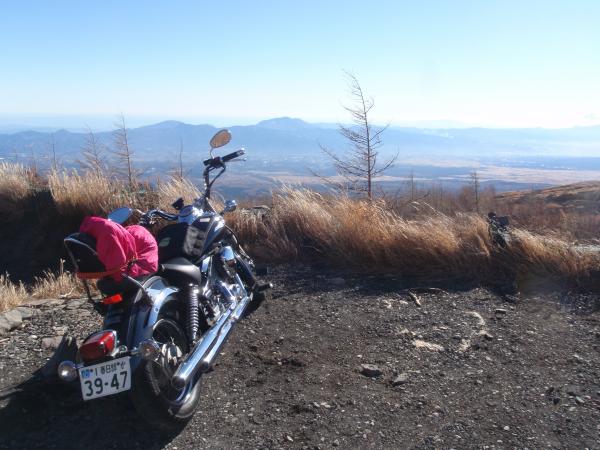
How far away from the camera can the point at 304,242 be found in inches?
269

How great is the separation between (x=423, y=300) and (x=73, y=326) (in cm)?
309

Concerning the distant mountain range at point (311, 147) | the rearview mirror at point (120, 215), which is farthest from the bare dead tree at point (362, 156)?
the rearview mirror at point (120, 215)

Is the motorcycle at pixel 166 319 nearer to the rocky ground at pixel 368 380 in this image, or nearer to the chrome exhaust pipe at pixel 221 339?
the chrome exhaust pipe at pixel 221 339

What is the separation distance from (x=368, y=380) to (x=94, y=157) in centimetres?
909

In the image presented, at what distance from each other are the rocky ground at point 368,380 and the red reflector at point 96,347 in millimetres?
635

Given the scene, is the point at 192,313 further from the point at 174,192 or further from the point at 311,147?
the point at 311,147

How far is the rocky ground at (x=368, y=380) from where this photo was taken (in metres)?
2.99

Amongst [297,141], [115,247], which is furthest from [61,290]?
[297,141]

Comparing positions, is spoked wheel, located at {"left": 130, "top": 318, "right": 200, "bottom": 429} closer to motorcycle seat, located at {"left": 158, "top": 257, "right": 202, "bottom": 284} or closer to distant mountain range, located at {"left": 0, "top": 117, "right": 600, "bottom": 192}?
motorcycle seat, located at {"left": 158, "top": 257, "right": 202, "bottom": 284}

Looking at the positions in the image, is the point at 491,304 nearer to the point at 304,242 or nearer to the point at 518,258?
the point at 518,258

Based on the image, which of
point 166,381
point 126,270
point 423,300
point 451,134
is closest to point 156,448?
point 166,381

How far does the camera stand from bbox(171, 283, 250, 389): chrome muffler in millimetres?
2965

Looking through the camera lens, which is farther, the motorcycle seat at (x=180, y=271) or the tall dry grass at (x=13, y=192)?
the tall dry grass at (x=13, y=192)

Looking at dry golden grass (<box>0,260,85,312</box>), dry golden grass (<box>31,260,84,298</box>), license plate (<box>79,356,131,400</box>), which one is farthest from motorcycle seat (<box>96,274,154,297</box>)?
dry golden grass (<box>31,260,84,298</box>)
